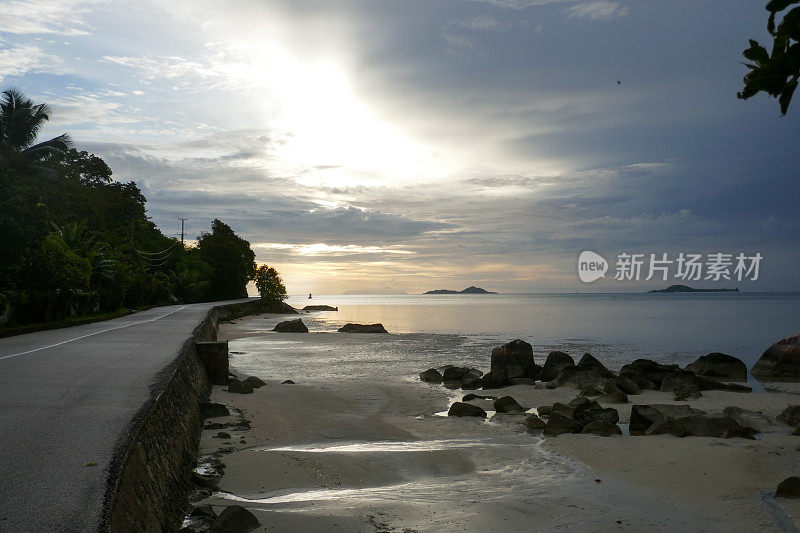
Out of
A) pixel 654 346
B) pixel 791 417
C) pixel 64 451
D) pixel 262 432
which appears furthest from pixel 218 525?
pixel 654 346

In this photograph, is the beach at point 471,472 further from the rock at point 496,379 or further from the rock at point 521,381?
the rock at point 521,381

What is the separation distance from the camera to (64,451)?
5527mm

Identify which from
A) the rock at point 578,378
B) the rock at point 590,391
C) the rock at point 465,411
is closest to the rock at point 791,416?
the rock at point 590,391

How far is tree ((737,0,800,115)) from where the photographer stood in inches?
151

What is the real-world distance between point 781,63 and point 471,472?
24.0 feet

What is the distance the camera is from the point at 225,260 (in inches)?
3024

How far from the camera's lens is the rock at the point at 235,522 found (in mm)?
5883

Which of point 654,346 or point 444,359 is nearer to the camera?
point 444,359

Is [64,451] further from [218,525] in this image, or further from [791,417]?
[791,417]

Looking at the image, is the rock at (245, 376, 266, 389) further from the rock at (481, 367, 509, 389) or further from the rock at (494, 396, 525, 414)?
the rock at (481, 367, 509, 389)

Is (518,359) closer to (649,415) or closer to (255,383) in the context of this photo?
(649,415)

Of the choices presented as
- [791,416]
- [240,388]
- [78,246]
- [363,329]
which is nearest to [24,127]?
[78,246]

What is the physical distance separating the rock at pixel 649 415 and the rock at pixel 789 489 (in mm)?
3619

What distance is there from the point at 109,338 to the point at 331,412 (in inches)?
325
